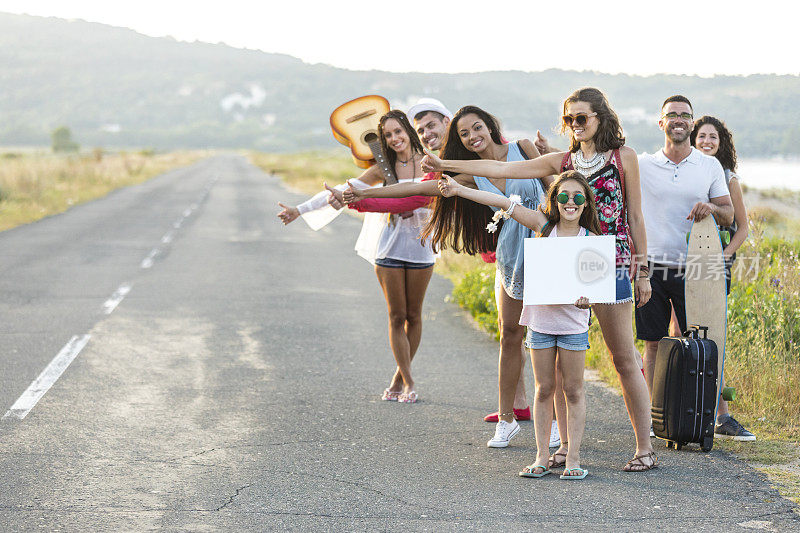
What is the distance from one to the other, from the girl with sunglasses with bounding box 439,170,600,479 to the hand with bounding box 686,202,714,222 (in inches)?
36.9

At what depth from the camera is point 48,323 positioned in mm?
9438

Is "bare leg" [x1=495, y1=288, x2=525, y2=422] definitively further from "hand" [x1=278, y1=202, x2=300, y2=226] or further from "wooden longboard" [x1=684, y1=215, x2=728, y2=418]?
"hand" [x1=278, y1=202, x2=300, y2=226]

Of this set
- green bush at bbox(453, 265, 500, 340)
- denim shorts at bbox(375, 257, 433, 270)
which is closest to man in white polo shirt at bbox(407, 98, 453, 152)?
denim shorts at bbox(375, 257, 433, 270)

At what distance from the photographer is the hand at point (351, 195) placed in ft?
18.2

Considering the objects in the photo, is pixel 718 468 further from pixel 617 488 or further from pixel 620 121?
pixel 620 121

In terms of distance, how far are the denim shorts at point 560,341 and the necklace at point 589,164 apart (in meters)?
0.86

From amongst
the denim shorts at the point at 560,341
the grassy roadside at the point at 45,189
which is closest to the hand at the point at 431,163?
the denim shorts at the point at 560,341

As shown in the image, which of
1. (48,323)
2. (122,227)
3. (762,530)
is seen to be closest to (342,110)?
(762,530)

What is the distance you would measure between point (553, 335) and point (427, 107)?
195cm

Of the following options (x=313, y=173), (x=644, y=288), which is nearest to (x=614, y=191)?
(x=644, y=288)

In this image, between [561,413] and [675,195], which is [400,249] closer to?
[561,413]

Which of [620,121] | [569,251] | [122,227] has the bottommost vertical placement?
[122,227]

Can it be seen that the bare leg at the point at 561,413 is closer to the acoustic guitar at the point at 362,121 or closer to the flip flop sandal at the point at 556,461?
the flip flop sandal at the point at 556,461

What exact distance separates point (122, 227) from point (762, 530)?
63.7ft
